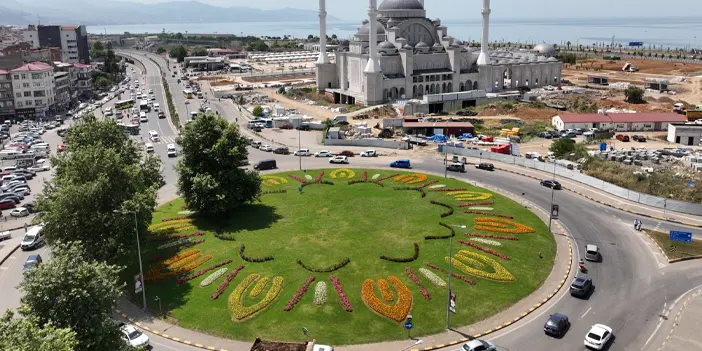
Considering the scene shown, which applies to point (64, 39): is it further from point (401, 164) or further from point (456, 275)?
point (456, 275)

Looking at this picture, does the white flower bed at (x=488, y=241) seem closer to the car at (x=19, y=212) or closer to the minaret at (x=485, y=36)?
the car at (x=19, y=212)

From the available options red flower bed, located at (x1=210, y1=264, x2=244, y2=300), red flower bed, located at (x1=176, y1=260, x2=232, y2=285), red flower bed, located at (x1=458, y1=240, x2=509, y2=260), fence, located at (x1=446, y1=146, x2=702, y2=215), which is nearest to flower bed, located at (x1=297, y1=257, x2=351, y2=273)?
red flower bed, located at (x1=210, y1=264, x2=244, y2=300)

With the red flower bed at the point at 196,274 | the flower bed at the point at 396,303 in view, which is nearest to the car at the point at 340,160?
the red flower bed at the point at 196,274

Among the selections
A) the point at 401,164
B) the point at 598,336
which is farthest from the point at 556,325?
the point at 401,164

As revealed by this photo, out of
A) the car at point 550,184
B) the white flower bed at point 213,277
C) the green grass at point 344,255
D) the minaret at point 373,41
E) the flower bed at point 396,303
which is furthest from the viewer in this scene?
the minaret at point 373,41

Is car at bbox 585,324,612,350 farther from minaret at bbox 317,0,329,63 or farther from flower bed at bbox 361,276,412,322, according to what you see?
minaret at bbox 317,0,329,63

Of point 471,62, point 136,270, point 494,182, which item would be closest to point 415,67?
point 471,62
